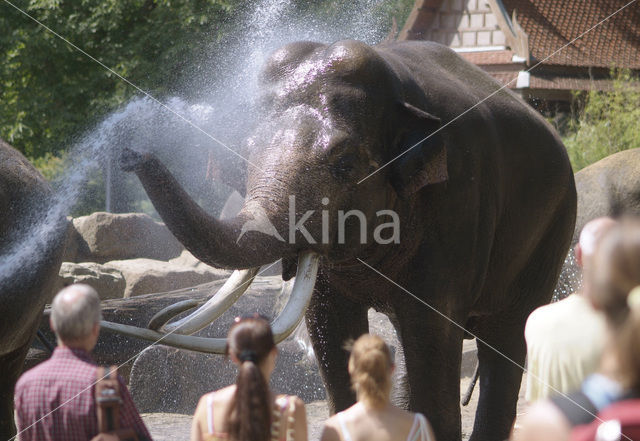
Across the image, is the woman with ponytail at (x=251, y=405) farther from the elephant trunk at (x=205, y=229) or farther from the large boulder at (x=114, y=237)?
the large boulder at (x=114, y=237)

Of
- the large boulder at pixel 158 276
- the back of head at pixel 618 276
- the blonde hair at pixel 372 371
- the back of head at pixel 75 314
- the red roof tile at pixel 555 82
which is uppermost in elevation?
the red roof tile at pixel 555 82

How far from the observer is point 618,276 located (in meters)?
2.46

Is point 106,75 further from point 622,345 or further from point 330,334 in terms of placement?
point 622,345

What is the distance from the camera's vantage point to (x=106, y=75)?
69.8ft

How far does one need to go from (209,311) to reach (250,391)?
1778 millimetres

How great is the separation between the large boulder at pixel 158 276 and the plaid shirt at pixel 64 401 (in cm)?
811

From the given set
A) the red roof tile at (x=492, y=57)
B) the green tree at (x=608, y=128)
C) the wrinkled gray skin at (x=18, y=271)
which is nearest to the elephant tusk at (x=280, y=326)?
the wrinkled gray skin at (x=18, y=271)

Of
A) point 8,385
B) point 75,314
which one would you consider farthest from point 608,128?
point 75,314

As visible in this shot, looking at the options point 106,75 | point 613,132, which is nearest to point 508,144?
point 613,132

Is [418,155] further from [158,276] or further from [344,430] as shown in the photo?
[158,276]

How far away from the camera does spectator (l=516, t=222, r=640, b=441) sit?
2.31 metres

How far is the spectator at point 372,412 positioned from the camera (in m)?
3.26

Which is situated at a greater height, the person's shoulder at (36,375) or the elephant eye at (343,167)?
the elephant eye at (343,167)

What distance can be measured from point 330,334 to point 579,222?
639 centimetres
